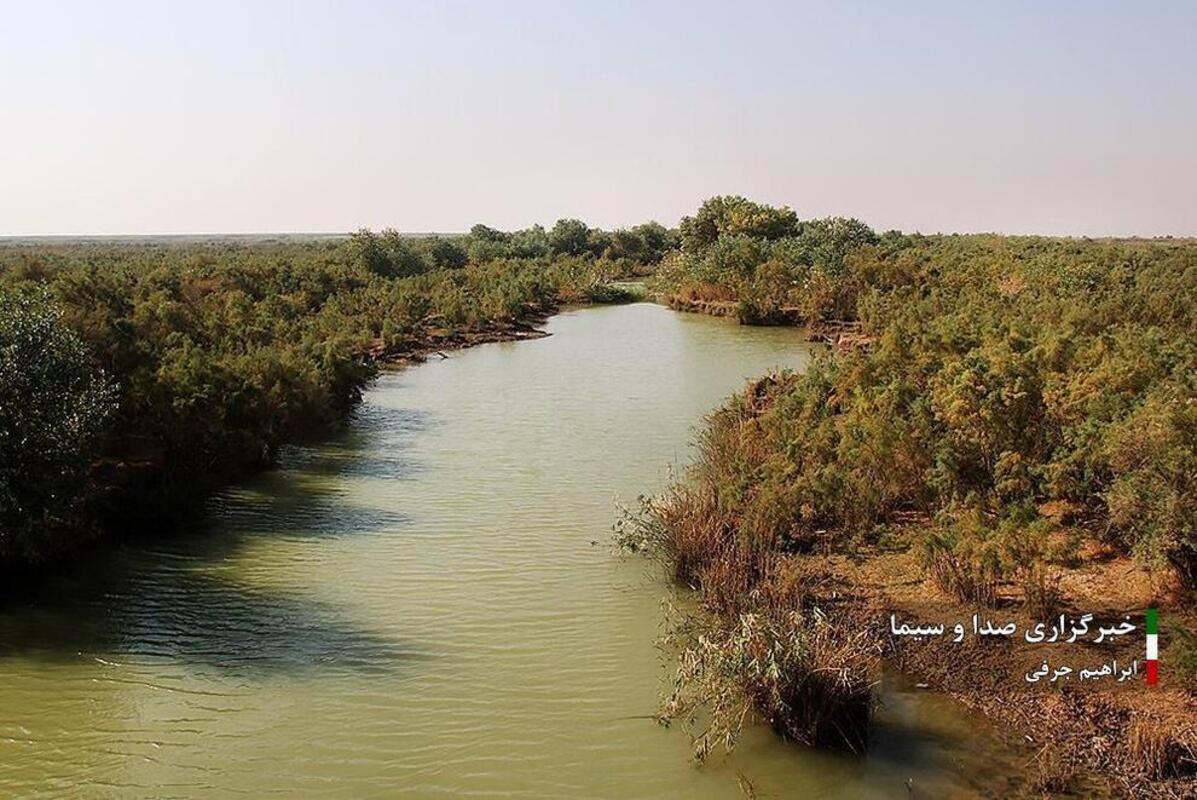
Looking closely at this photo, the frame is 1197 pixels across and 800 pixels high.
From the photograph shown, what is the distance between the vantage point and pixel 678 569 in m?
11.7

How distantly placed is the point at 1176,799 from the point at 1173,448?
12.5ft

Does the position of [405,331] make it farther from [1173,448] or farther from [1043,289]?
[1173,448]

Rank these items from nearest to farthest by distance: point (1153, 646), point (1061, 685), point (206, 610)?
point (1061, 685) → point (1153, 646) → point (206, 610)

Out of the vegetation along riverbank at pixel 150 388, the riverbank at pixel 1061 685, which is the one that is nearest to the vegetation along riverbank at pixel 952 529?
the riverbank at pixel 1061 685

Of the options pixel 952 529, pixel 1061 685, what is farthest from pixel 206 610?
pixel 1061 685

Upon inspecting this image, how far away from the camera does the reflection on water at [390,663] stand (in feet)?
26.3

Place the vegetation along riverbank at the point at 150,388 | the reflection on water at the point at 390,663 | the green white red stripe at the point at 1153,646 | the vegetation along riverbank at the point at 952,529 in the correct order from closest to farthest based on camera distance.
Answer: the reflection on water at the point at 390,663
the vegetation along riverbank at the point at 952,529
the green white red stripe at the point at 1153,646
the vegetation along riverbank at the point at 150,388

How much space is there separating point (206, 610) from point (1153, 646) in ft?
33.9

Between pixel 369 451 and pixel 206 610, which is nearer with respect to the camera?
pixel 206 610

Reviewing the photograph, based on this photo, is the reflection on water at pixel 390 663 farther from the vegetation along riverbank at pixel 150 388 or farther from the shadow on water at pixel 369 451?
the vegetation along riverbank at pixel 150 388

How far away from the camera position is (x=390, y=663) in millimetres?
10031

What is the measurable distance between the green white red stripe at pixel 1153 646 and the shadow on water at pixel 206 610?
23.7 ft

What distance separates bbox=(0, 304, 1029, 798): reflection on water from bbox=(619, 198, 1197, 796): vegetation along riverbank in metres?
0.53

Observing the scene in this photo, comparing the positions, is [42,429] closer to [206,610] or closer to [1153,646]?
[206,610]
